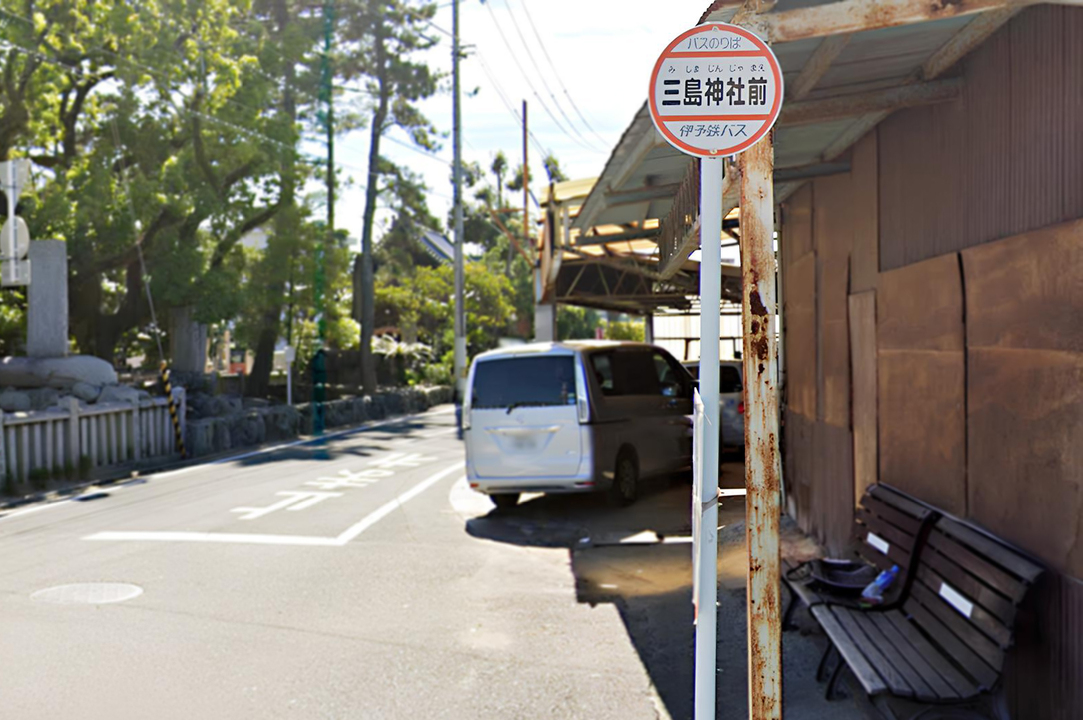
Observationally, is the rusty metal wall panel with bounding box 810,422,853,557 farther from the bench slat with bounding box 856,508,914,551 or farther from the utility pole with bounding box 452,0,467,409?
the utility pole with bounding box 452,0,467,409

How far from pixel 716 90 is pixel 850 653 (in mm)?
2873

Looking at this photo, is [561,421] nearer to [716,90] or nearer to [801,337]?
[801,337]

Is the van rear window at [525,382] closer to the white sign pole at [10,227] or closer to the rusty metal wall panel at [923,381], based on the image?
the rusty metal wall panel at [923,381]

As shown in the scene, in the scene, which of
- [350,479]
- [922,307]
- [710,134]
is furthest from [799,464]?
[350,479]

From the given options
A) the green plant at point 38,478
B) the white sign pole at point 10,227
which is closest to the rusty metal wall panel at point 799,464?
the green plant at point 38,478

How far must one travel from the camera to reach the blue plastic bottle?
232 inches

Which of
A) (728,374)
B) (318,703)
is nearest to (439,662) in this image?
(318,703)

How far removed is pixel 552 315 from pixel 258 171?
360 inches

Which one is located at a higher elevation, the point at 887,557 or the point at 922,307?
the point at 922,307

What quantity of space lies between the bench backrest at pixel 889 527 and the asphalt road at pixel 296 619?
1.66m

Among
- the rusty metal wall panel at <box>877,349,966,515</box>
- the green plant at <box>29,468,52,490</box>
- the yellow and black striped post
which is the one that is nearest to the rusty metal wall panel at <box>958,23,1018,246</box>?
the rusty metal wall panel at <box>877,349,966,515</box>

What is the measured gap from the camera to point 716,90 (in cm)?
356

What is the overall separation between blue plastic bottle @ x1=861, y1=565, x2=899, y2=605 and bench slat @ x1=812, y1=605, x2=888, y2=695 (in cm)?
34

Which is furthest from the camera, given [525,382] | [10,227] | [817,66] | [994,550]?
[10,227]
